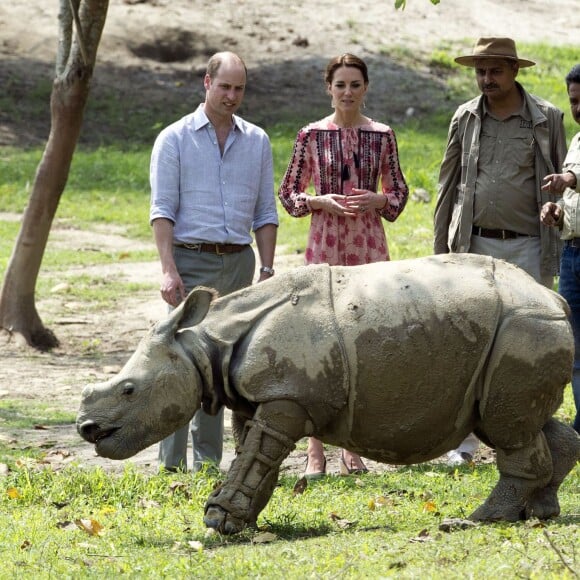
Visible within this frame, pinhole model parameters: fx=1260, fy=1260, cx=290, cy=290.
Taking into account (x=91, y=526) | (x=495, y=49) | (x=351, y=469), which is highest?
(x=495, y=49)

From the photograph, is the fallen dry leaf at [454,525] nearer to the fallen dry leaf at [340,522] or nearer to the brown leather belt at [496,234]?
the fallen dry leaf at [340,522]

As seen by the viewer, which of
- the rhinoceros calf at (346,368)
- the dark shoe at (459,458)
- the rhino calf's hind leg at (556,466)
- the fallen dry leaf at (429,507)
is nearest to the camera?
the rhinoceros calf at (346,368)

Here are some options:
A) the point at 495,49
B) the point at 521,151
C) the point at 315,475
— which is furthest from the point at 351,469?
the point at 495,49

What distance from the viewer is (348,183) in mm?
7605

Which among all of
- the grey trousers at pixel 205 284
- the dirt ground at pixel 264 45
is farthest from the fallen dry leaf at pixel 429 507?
the dirt ground at pixel 264 45

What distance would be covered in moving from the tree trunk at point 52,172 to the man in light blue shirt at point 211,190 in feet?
14.9

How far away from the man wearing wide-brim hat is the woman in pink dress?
44 cm

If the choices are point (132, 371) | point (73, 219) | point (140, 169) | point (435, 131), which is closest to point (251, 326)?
point (132, 371)

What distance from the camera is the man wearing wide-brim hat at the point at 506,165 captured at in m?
7.46

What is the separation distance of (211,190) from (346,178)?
2.76ft

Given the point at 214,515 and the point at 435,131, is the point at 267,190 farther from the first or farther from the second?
the point at 435,131

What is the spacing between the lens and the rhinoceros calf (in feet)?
18.1

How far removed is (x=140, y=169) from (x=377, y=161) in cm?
1221

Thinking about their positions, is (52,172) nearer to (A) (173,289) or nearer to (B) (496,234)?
(A) (173,289)
